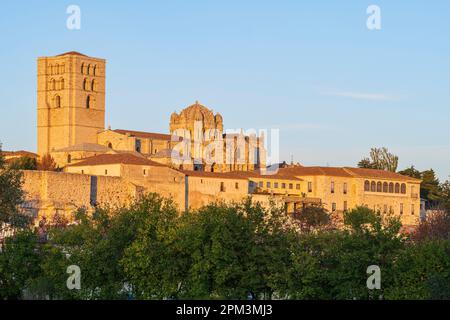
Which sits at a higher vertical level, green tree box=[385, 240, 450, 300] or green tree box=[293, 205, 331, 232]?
green tree box=[293, 205, 331, 232]

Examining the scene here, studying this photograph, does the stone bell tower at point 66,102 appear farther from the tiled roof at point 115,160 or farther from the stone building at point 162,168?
the tiled roof at point 115,160

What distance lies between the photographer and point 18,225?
50625 mm

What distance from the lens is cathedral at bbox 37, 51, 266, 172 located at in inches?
4006

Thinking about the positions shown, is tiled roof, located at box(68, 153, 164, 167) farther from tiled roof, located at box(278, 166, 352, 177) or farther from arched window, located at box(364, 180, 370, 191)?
arched window, located at box(364, 180, 370, 191)

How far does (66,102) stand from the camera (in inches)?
4131

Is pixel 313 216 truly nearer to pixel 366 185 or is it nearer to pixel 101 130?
pixel 366 185

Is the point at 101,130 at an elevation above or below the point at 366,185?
above

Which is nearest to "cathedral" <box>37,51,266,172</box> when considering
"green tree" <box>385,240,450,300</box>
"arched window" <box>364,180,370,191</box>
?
"arched window" <box>364,180,370,191</box>

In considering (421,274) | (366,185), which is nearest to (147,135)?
(366,185)

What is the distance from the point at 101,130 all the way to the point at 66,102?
3.71 m

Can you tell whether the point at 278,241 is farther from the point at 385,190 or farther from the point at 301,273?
the point at 385,190

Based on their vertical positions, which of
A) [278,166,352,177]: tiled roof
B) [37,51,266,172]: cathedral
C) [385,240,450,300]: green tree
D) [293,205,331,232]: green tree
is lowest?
[385,240,450,300]: green tree

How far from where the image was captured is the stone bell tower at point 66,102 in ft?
342

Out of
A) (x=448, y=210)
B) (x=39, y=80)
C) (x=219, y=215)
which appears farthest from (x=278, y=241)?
(x=39, y=80)
